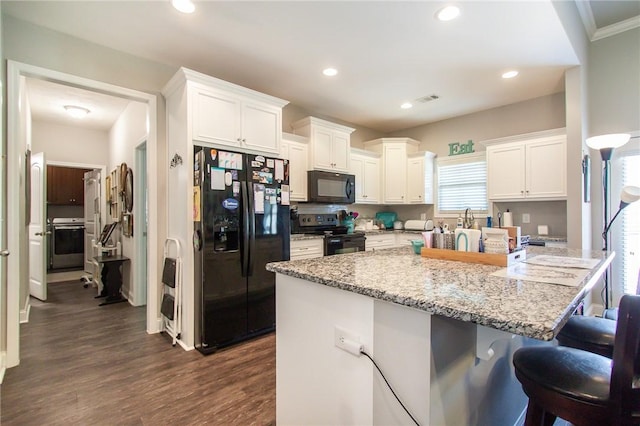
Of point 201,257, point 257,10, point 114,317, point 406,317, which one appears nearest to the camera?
point 406,317

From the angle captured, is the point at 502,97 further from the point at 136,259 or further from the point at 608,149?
the point at 136,259

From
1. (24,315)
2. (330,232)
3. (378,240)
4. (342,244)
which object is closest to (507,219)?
(378,240)

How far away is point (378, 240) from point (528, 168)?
7.31ft

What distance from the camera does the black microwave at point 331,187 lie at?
13.8ft

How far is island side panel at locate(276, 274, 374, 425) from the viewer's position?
45.6 inches

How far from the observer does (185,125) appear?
273 centimetres

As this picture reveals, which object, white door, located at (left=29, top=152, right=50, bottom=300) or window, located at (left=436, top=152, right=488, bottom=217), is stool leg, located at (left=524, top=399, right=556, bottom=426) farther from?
white door, located at (left=29, top=152, right=50, bottom=300)

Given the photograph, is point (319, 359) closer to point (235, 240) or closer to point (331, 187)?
point (235, 240)

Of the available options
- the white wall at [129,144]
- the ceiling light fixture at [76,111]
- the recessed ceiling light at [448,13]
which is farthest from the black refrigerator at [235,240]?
the ceiling light fixture at [76,111]

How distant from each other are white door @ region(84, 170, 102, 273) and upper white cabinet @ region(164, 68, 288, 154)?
145 inches

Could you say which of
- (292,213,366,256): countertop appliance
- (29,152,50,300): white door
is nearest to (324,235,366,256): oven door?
(292,213,366,256): countertop appliance

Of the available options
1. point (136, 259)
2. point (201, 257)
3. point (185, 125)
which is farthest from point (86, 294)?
point (185, 125)

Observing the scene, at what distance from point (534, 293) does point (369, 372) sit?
64 cm

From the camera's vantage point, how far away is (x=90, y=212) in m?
5.83
